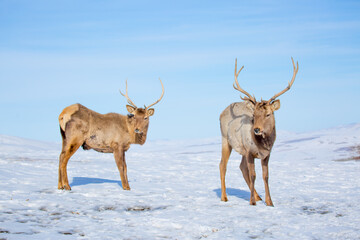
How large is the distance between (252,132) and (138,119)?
13.0 ft

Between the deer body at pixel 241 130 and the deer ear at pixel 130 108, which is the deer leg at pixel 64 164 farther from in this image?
the deer body at pixel 241 130

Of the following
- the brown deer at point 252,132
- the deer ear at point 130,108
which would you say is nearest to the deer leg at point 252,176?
the brown deer at point 252,132

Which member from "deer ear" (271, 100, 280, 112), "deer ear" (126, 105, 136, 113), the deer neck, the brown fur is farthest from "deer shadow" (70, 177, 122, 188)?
"deer ear" (271, 100, 280, 112)

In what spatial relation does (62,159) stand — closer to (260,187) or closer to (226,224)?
(226,224)

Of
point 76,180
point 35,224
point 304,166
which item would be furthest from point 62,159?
point 304,166

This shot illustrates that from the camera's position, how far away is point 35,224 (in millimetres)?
6914

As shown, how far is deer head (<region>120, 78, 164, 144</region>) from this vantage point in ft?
40.0

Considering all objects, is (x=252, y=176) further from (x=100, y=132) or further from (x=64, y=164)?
(x=64, y=164)

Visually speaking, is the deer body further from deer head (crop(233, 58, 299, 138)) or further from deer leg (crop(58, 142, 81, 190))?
deer leg (crop(58, 142, 81, 190))

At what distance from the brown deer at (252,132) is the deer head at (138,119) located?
263cm

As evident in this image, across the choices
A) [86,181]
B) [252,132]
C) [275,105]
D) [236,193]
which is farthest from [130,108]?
[275,105]

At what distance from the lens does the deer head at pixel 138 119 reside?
1218 cm

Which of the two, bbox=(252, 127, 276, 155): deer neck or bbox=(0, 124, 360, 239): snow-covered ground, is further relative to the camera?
bbox=(252, 127, 276, 155): deer neck

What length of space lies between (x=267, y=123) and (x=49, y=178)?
7.63 metres
